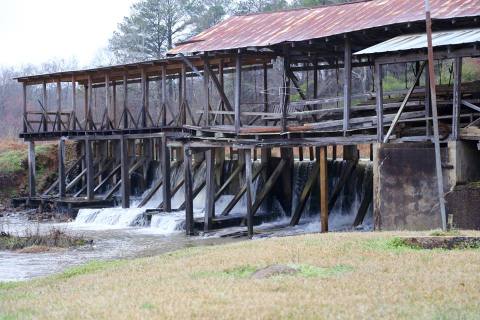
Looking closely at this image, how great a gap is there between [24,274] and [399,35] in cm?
1209

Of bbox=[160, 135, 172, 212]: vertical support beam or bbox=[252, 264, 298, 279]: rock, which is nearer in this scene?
bbox=[252, 264, 298, 279]: rock

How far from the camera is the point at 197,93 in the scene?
61.8 meters

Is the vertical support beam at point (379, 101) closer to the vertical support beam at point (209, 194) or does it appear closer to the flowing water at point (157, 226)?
the flowing water at point (157, 226)

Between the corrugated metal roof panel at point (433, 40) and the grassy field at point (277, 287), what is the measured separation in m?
5.46

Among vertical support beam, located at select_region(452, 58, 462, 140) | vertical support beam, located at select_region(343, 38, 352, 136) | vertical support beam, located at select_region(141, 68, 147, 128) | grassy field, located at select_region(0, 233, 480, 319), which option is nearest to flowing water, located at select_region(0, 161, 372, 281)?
vertical support beam, located at select_region(141, 68, 147, 128)

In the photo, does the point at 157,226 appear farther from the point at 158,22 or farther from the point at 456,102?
the point at 158,22

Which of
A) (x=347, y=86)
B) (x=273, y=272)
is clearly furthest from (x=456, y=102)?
(x=273, y=272)

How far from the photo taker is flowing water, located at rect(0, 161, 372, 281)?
22.8 m

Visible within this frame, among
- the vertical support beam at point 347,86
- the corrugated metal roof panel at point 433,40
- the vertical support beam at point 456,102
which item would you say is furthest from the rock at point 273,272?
the vertical support beam at point 347,86

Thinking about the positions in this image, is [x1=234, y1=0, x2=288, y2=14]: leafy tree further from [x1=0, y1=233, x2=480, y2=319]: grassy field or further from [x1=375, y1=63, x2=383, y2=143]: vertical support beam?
[x1=0, y1=233, x2=480, y2=319]: grassy field

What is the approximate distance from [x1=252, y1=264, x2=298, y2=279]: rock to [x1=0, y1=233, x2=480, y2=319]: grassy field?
160 millimetres

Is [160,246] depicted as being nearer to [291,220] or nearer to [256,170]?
Result: [291,220]

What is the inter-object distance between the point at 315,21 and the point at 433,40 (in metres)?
6.82

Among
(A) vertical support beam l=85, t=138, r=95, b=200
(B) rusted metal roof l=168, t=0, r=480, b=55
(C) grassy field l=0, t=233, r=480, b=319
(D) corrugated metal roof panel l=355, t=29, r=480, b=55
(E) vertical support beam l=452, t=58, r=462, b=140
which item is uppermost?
(B) rusted metal roof l=168, t=0, r=480, b=55
